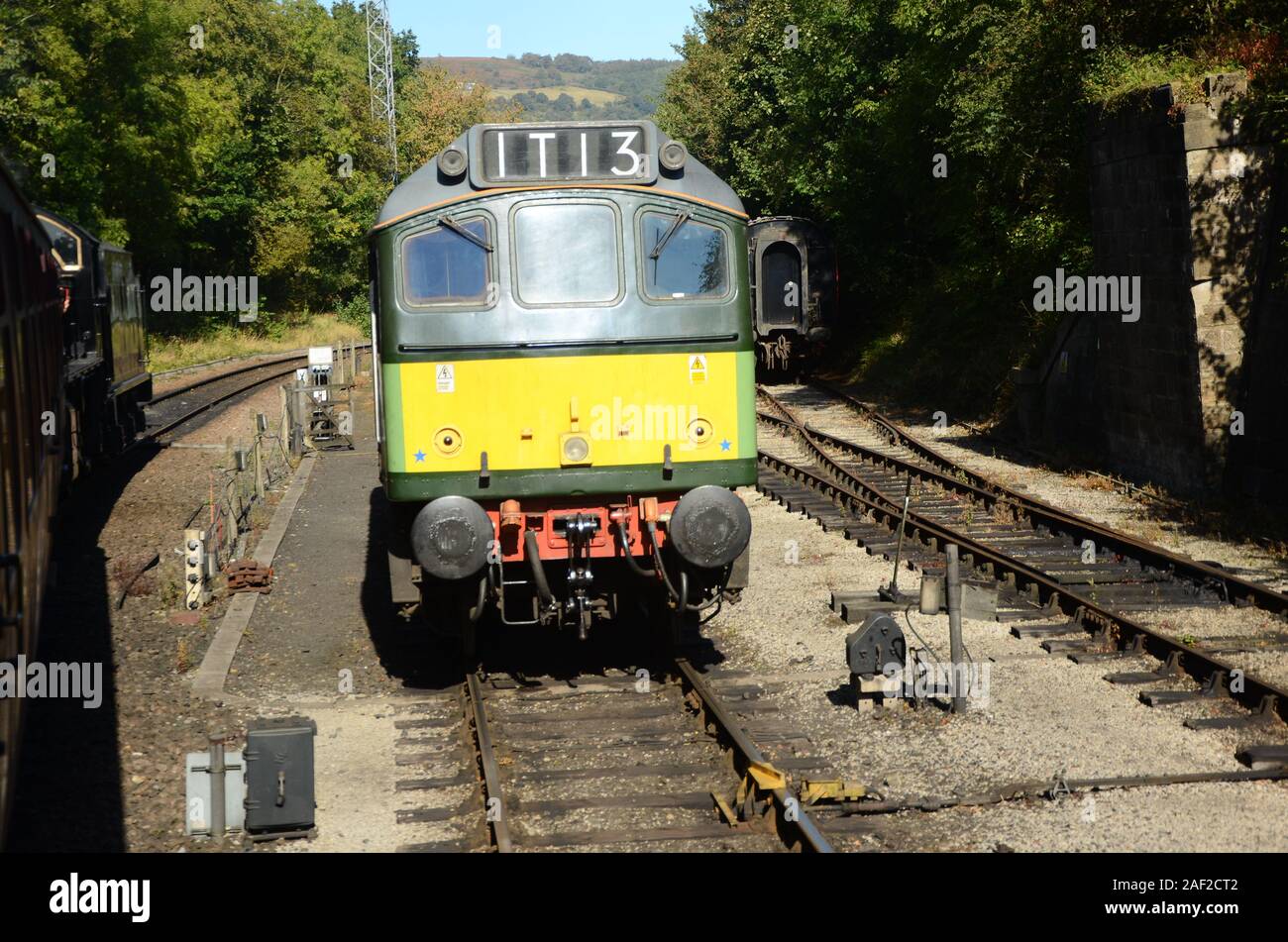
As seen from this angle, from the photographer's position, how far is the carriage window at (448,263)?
9.00 meters

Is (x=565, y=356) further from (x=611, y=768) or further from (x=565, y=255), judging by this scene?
(x=611, y=768)

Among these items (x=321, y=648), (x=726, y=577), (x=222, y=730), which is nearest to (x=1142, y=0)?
(x=726, y=577)

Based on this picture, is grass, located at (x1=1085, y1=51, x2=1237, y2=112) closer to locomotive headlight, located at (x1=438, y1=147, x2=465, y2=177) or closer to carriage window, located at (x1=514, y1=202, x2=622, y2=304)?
carriage window, located at (x1=514, y1=202, x2=622, y2=304)

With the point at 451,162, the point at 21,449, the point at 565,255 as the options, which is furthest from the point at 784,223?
the point at 21,449

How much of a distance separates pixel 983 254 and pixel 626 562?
17.2 m

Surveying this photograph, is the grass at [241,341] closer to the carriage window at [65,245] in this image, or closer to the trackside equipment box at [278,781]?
the carriage window at [65,245]

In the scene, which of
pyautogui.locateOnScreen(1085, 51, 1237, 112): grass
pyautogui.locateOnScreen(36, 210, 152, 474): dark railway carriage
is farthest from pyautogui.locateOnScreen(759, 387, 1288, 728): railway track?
pyautogui.locateOnScreen(36, 210, 152, 474): dark railway carriage

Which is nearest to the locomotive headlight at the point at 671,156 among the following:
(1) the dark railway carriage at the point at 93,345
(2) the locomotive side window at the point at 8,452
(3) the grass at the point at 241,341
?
(2) the locomotive side window at the point at 8,452

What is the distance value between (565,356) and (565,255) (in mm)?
667

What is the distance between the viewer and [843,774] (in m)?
8.05

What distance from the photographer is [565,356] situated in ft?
29.6

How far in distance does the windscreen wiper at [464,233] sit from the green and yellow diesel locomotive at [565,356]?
13mm

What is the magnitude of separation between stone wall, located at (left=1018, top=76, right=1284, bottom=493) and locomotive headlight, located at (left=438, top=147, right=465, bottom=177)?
381 inches

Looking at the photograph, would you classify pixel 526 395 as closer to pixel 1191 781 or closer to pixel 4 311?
pixel 4 311
